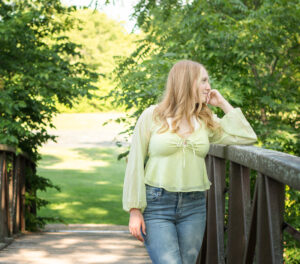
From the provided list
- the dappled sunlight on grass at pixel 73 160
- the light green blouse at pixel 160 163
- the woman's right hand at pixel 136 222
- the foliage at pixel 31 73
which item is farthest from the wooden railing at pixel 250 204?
the dappled sunlight on grass at pixel 73 160

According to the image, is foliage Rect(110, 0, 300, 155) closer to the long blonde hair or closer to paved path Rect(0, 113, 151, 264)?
paved path Rect(0, 113, 151, 264)

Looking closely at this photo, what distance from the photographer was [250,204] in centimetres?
260

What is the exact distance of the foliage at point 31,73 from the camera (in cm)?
666

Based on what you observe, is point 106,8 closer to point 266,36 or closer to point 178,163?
point 266,36

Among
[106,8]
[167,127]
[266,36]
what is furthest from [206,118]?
[106,8]

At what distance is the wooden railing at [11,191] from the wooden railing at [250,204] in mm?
3271

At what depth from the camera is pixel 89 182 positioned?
49.0 ft

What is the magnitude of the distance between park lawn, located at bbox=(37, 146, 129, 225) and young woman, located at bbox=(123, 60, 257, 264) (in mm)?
6097

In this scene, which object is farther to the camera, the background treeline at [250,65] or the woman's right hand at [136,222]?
the background treeline at [250,65]

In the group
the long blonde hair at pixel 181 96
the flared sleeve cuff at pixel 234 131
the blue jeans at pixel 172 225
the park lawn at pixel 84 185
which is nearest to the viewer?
the blue jeans at pixel 172 225

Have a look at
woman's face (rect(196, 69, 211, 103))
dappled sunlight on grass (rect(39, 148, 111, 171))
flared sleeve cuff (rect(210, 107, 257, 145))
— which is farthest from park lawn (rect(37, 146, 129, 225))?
woman's face (rect(196, 69, 211, 103))

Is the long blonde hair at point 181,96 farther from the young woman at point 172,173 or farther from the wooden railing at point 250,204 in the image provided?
the wooden railing at point 250,204

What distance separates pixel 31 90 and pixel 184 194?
491 cm

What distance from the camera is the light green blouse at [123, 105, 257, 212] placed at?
2.52 meters
